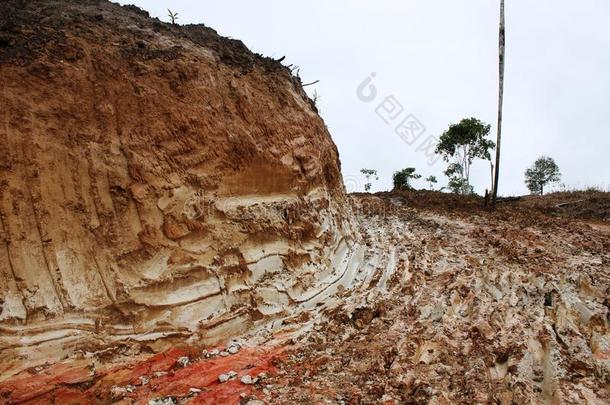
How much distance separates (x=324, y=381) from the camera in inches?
216

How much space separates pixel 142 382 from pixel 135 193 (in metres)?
2.37

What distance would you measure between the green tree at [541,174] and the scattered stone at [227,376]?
83.7 ft

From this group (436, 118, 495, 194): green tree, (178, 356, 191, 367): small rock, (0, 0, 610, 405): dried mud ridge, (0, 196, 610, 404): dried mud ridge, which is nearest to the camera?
(0, 196, 610, 404): dried mud ridge

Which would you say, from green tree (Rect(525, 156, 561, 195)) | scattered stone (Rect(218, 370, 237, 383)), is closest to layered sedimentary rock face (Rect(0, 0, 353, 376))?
scattered stone (Rect(218, 370, 237, 383))

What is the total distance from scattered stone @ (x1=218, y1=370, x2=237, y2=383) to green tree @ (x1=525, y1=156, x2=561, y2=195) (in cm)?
2552

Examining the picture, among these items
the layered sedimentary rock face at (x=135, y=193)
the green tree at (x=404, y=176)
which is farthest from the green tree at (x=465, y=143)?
the layered sedimentary rock face at (x=135, y=193)

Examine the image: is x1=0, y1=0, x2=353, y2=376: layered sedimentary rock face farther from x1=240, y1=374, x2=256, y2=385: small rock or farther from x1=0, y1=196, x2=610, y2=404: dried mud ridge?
x1=240, y1=374, x2=256, y2=385: small rock

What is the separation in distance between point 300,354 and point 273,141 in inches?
147

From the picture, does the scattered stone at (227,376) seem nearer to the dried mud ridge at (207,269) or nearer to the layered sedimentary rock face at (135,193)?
the dried mud ridge at (207,269)

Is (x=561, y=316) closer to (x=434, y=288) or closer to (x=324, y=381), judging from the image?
(x=434, y=288)

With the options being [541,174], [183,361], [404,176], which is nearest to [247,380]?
[183,361]

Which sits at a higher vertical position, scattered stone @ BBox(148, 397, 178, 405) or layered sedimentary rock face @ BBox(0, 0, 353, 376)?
layered sedimentary rock face @ BBox(0, 0, 353, 376)

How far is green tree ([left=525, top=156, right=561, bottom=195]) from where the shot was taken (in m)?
27.1

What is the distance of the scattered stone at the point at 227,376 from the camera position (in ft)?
17.9
